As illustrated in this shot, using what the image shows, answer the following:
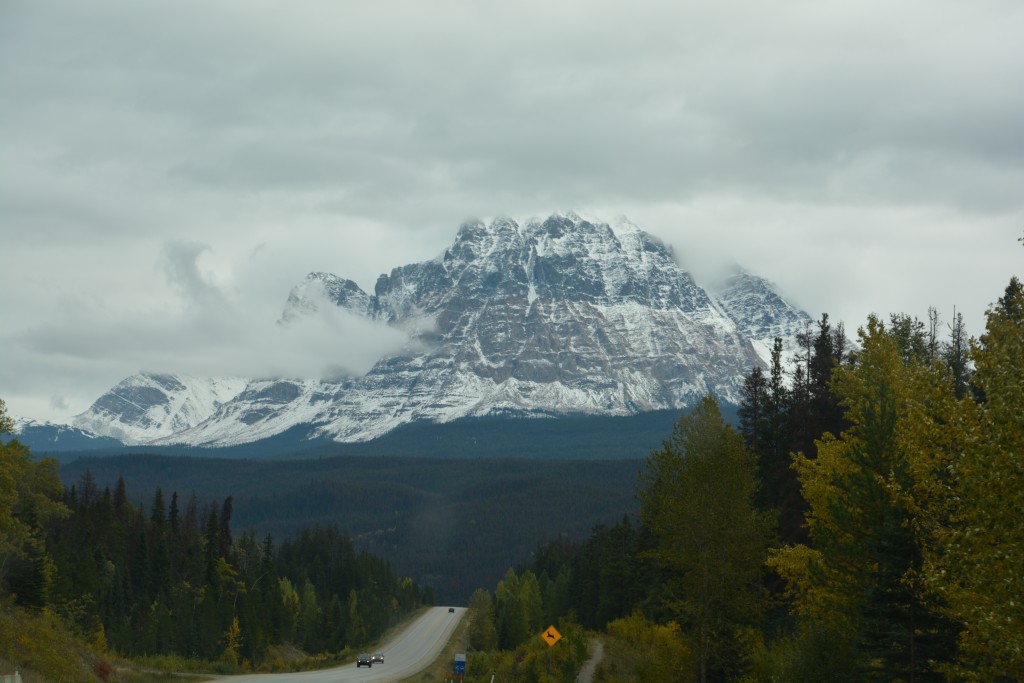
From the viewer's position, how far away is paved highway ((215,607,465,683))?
67.5 metres

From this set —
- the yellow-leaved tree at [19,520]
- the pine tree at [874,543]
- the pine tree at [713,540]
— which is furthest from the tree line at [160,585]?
the pine tree at [874,543]

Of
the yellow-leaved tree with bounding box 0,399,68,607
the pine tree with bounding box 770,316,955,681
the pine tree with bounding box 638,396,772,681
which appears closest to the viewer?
the pine tree with bounding box 770,316,955,681

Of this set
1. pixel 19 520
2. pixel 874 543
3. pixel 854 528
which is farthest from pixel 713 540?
pixel 19 520

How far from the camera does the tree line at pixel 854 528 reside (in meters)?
25.8

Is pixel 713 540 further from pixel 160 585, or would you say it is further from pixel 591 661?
pixel 160 585

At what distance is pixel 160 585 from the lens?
11931 centimetres

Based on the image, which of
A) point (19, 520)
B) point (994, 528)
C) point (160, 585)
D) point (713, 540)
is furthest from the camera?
point (160, 585)

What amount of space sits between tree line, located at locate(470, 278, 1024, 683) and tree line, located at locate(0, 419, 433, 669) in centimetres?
2682

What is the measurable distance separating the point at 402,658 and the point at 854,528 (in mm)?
80380

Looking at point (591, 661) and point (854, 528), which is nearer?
point (854, 528)

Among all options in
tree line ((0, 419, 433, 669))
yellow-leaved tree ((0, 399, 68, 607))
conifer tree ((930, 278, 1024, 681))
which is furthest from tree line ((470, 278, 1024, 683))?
tree line ((0, 419, 433, 669))

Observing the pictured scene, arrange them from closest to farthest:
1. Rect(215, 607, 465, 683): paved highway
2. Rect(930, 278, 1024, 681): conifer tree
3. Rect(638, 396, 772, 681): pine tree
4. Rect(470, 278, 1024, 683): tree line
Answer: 1. Rect(930, 278, 1024, 681): conifer tree
2. Rect(470, 278, 1024, 683): tree line
3. Rect(638, 396, 772, 681): pine tree
4. Rect(215, 607, 465, 683): paved highway

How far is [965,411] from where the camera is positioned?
28.2m

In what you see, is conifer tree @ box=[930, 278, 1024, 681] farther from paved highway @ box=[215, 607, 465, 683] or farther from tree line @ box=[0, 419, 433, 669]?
paved highway @ box=[215, 607, 465, 683]
